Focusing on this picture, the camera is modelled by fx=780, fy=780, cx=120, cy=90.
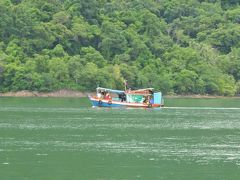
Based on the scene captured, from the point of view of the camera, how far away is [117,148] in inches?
1887

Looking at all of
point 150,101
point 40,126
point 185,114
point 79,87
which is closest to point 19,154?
point 40,126

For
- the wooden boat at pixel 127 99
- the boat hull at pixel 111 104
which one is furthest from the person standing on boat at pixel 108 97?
the boat hull at pixel 111 104

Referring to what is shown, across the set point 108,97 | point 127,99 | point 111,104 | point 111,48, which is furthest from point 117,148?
point 111,48

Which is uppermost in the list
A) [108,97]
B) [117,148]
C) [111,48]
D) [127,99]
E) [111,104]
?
[111,48]

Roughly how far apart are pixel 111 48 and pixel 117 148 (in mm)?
108601

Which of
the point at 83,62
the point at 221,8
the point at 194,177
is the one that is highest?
the point at 221,8

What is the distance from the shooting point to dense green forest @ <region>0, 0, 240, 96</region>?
143 m

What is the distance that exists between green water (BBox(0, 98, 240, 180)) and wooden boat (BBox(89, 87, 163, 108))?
995 inches

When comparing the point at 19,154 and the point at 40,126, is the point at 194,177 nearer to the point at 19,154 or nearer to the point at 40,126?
the point at 19,154

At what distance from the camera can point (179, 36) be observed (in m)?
172

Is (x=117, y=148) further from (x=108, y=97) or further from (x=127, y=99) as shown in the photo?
(x=127, y=99)

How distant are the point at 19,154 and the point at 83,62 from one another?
105507mm

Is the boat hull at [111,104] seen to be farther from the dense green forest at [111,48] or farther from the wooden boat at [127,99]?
the dense green forest at [111,48]

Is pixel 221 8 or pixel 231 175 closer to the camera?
pixel 231 175
